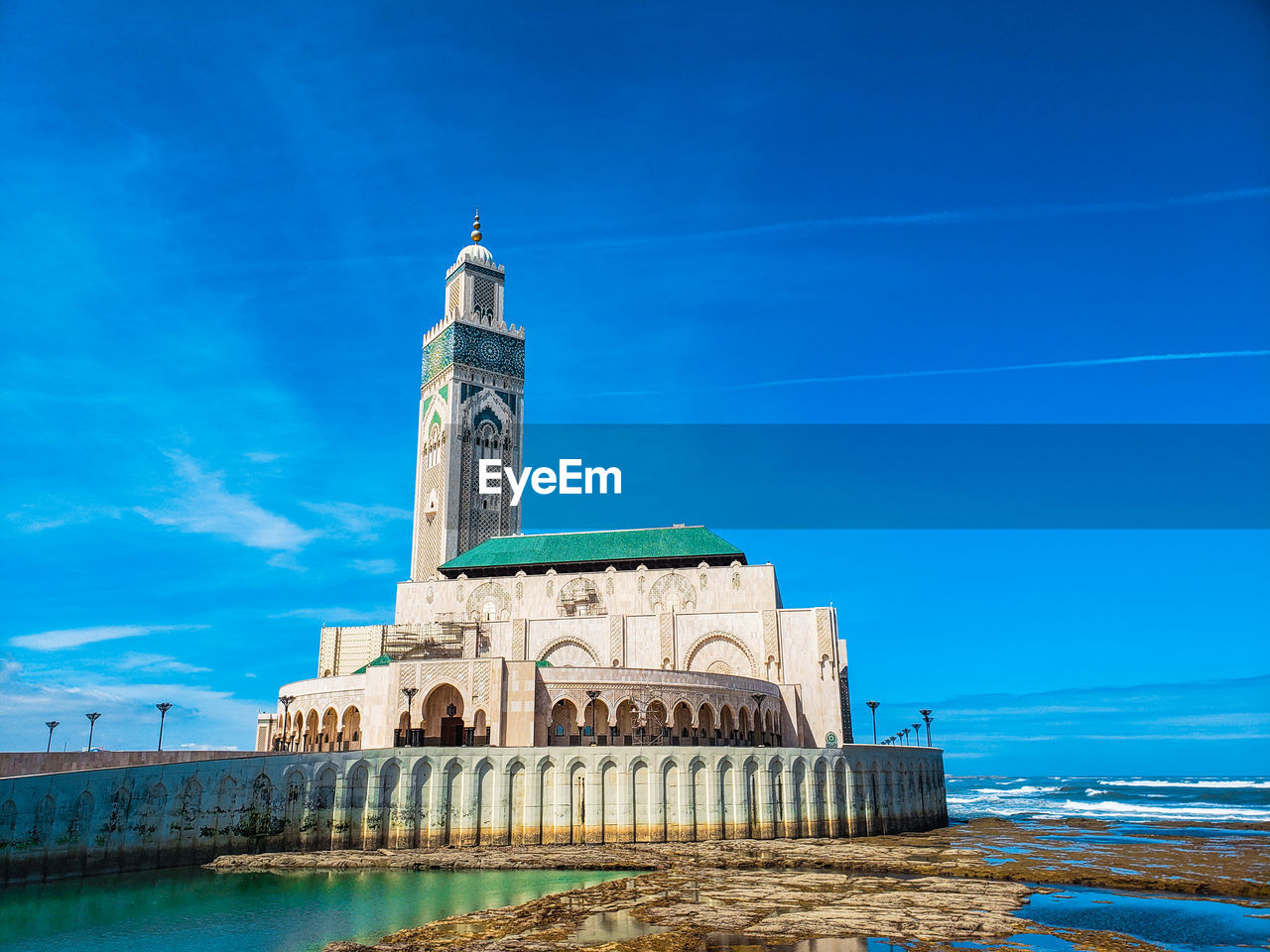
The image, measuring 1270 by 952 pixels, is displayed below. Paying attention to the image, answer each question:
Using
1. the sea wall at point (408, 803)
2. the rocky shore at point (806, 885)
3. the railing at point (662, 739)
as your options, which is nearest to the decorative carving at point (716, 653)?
the railing at point (662, 739)

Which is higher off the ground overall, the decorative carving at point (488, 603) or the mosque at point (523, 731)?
the decorative carving at point (488, 603)

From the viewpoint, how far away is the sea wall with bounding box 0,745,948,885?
29.9 metres

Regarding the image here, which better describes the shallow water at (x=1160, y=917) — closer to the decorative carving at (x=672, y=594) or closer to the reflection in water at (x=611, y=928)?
the reflection in water at (x=611, y=928)

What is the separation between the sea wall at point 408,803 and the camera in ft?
98.0

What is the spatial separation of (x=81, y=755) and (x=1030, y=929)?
36679 mm

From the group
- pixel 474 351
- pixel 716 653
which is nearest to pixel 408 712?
pixel 716 653

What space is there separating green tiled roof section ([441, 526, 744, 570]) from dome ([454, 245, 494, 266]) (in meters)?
28.2

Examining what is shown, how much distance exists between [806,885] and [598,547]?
3637cm

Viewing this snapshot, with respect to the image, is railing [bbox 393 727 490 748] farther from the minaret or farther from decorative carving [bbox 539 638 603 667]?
the minaret

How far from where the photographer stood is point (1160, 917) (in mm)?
24047

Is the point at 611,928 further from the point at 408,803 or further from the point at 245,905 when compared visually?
the point at 408,803

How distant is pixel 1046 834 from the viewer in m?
44.9

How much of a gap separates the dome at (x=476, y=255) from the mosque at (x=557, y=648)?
29.6ft

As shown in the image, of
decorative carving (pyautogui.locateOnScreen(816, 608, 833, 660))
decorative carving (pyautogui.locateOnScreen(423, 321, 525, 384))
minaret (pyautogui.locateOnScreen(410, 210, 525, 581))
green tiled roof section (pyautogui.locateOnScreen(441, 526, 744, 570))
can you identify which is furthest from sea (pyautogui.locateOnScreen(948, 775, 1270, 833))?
decorative carving (pyautogui.locateOnScreen(423, 321, 525, 384))
